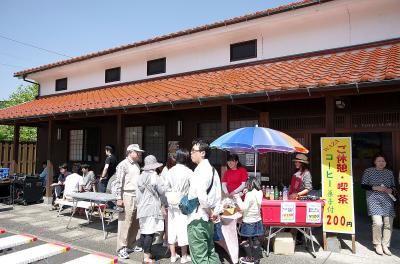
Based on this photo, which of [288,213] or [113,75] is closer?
[288,213]

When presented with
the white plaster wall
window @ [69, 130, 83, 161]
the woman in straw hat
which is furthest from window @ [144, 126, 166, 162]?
the woman in straw hat

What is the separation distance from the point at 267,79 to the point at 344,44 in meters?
2.68

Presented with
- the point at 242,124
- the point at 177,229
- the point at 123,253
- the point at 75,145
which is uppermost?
the point at 242,124

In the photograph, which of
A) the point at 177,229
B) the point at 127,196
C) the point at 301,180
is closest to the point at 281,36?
the point at 301,180

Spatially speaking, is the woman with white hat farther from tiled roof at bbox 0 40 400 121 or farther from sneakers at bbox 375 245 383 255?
sneakers at bbox 375 245 383 255

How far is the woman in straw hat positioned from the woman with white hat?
2.50 metres

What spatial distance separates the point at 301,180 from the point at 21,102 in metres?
32.5

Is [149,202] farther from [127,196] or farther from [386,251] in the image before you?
[386,251]

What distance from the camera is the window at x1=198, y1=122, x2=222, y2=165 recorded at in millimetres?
9688

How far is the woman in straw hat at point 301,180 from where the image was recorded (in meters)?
5.95

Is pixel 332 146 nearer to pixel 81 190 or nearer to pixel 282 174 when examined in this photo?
pixel 282 174

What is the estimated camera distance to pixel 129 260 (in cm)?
514

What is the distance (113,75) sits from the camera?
12711mm

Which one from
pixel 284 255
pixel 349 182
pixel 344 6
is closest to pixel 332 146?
pixel 349 182
